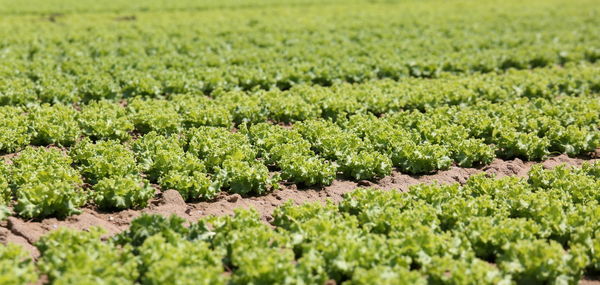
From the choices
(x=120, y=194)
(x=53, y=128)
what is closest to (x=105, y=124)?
(x=53, y=128)

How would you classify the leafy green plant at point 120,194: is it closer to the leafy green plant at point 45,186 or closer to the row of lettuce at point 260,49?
the leafy green plant at point 45,186

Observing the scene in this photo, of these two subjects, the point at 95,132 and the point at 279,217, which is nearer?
A: the point at 279,217

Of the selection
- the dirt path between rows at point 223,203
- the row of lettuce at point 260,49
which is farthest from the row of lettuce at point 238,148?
the row of lettuce at point 260,49

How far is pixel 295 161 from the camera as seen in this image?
34.4 feet

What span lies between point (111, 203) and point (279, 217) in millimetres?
2576

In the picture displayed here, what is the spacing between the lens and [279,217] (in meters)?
8.77

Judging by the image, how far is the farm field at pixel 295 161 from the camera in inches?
293

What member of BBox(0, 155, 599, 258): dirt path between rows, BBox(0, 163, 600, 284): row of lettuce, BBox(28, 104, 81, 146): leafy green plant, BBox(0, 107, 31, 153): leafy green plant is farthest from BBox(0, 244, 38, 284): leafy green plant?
BBox(28, 104, 81, 146): leafy green plant

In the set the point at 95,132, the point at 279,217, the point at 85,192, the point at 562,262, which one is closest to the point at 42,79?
the point at 95,132

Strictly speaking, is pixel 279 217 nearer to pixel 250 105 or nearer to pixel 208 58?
pixel 250 105

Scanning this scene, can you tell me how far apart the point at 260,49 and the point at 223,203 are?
1154 cm

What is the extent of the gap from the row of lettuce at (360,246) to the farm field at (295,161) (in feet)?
0.09

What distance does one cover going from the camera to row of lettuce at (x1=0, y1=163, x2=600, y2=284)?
698cm

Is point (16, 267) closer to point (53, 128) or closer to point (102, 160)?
point (102, 160)
